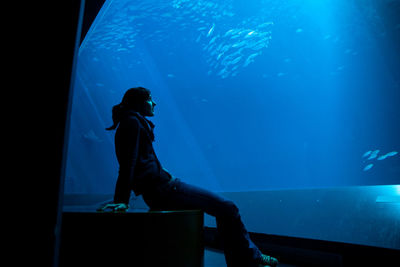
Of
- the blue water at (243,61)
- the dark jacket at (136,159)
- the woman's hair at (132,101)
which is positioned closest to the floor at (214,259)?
the dark jacket at (136,159)

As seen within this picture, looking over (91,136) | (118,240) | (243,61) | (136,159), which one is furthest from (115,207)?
(243,61)

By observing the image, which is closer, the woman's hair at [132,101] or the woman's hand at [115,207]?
the woman's hand at [115,207]

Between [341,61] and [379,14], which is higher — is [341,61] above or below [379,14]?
above

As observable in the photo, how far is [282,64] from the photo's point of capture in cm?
4497

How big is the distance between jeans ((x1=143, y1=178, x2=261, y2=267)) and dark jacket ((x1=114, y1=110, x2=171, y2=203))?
104mm

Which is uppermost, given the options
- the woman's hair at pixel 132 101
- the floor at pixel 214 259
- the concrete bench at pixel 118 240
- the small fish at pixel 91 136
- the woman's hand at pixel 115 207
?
the small fish at pixel 91 136

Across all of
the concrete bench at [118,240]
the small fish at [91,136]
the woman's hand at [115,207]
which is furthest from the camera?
the small fish at [91,136]

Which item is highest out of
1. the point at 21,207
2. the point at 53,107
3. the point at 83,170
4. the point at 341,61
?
the point at 341,61

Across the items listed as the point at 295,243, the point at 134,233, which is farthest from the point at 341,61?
the point at 134,233

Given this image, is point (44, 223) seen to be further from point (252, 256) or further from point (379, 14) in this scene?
point (379, 14)

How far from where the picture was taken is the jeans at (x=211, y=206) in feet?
7.41

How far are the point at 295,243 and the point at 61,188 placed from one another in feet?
9.91

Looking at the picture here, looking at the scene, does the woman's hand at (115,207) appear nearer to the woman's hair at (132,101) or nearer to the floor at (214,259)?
the woman's hair at (132,101)

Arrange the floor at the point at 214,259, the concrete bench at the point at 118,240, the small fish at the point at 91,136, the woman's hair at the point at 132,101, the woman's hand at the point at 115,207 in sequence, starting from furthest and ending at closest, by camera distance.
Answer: the small fish at the point at 91,136, the floor at the point at 214,259, the woman's hair at the point at 132,101, the woman's hand at the point at 115,207, the concrete bench at the point at 118,240
